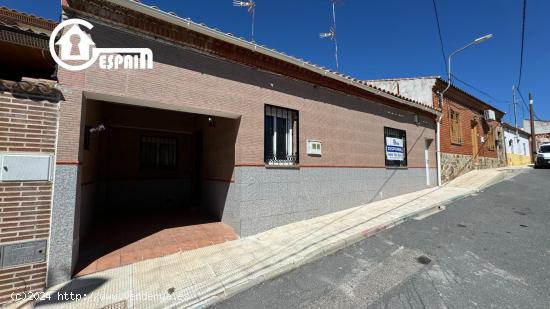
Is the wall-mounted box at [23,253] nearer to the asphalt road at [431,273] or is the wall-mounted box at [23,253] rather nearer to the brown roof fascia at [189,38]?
the asphalt road at [431,273]

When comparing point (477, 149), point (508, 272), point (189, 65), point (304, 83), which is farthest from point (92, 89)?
point (477, 149)

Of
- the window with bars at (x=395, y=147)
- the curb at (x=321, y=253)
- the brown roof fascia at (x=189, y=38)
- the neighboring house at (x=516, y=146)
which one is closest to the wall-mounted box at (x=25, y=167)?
the brown roof fascia at (x=189, y=38)

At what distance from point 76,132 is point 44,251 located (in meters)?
1.78

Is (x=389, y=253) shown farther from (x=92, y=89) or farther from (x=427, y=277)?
(x=92, y=89)

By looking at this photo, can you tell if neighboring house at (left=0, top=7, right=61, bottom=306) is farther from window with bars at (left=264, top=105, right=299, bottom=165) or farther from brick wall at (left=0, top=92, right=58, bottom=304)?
window with bars at (left=264, top=105, right=299, bottom=165)

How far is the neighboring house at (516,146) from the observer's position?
2159cm

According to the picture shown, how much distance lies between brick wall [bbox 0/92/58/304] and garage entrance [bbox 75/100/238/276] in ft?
2.14

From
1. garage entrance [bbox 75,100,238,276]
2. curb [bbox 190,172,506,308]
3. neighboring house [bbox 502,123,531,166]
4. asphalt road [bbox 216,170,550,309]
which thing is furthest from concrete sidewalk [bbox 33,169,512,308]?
neighboring house [bbox 502,123,531,166]

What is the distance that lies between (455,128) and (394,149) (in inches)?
257

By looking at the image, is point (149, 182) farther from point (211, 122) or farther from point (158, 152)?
point (211, 122)

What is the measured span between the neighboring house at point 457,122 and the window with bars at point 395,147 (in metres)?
3.23

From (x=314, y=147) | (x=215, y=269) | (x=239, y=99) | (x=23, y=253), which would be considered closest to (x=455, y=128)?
(x=314, y=147)

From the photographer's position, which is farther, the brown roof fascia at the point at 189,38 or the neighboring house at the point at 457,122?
the neighboring house at the point at 457,122

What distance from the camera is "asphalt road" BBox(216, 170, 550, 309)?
11.0 feet
